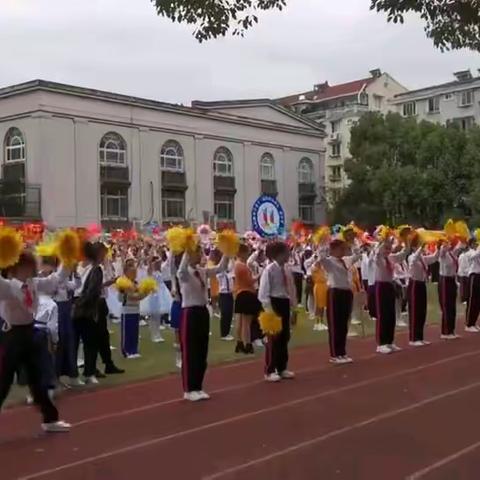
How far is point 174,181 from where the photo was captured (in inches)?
2080

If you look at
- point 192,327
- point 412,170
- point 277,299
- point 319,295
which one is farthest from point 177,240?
point 412,170

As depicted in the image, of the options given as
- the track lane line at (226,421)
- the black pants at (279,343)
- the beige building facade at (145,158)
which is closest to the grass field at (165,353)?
the black pants at (279,343)

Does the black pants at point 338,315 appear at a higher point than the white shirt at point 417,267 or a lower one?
lower

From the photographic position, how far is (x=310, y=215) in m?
63.7

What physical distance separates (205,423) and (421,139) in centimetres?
4405

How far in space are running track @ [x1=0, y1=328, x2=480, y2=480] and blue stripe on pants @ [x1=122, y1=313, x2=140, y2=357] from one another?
89.0 inches

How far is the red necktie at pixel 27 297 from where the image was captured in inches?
304

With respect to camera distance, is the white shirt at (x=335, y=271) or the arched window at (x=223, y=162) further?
the arched window at (x=223, y=162)

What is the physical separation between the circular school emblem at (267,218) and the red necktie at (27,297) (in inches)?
347

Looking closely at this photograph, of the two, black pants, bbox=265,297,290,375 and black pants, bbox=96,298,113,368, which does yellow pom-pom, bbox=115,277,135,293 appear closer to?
black pants, bbox=96,298,113,368

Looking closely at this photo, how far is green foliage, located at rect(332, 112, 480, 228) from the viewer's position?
48562 mm

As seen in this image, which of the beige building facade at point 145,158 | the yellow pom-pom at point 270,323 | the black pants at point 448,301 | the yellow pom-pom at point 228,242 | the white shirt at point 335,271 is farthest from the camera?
the beige building facade at point 145,158

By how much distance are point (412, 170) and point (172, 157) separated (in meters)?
14.2

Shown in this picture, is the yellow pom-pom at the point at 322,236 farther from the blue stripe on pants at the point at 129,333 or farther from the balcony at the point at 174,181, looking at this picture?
the balcony at the point at 174,181
